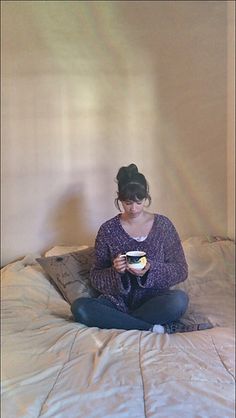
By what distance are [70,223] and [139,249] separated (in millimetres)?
141

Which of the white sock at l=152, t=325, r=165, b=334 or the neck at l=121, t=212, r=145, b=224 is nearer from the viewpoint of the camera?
the neck at l=121, t=212, r=145, b=224

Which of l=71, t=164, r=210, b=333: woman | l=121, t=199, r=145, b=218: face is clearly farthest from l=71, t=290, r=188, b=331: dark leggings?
l=121, t=199, r=145, b=218: face

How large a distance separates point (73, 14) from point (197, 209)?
0.27 metres

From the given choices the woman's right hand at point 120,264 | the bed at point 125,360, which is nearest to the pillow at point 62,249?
the bed at point 125,360

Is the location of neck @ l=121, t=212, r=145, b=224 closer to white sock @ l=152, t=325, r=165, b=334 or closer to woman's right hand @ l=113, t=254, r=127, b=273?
woman's right hand @ l=113, t=254, r=127, b=273

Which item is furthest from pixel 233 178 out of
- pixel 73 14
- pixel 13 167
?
pixel 13 167

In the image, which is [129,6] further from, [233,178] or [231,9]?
[233,178]

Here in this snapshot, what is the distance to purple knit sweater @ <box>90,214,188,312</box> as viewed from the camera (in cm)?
36

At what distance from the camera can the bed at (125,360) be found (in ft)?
1.66

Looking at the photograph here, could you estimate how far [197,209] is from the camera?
387 millimetres

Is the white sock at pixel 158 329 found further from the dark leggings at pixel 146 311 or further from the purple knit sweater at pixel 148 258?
the purple knit sweater at pixel 148 258

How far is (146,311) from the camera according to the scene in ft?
1.46

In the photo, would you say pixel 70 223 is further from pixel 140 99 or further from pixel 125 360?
pixel 125 360

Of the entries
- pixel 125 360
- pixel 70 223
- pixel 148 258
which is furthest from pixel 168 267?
pixel 125 360
